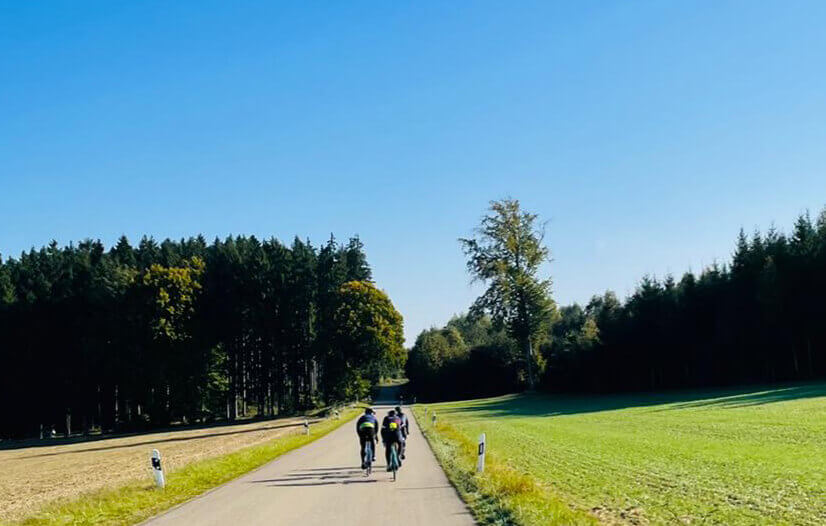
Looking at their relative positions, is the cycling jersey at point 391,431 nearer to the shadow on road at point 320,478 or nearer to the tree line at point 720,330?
the shadow on road at point 320,478

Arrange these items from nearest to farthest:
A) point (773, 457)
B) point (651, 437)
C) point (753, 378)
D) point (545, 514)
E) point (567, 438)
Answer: point (545, 514) → point (773, 457) → point (651, 437) → point (567, 438) → point (753, 378)

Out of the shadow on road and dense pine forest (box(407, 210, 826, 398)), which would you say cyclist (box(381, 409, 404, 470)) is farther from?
dense pine forest (box(407, 210, 826, 398))

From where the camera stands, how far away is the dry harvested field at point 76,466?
22327 millimetres

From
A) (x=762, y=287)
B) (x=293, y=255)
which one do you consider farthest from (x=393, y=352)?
(x=762, y=287)

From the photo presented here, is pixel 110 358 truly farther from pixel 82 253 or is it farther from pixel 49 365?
pixel 82 253

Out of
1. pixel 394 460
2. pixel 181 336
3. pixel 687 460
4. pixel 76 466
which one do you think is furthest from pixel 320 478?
pixel 181 336

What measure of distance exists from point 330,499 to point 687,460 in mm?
11775

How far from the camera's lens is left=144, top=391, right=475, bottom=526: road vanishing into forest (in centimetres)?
1220

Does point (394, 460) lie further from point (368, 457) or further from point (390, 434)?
point (368, 457)

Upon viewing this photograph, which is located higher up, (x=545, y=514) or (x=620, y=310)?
(x=620, y=310)

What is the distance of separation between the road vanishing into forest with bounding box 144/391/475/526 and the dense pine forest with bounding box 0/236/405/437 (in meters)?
45.3

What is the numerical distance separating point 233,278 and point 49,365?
72.8ft

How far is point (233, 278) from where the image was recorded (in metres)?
69.8

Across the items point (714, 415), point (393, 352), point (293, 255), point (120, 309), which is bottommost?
point (714, 415)
